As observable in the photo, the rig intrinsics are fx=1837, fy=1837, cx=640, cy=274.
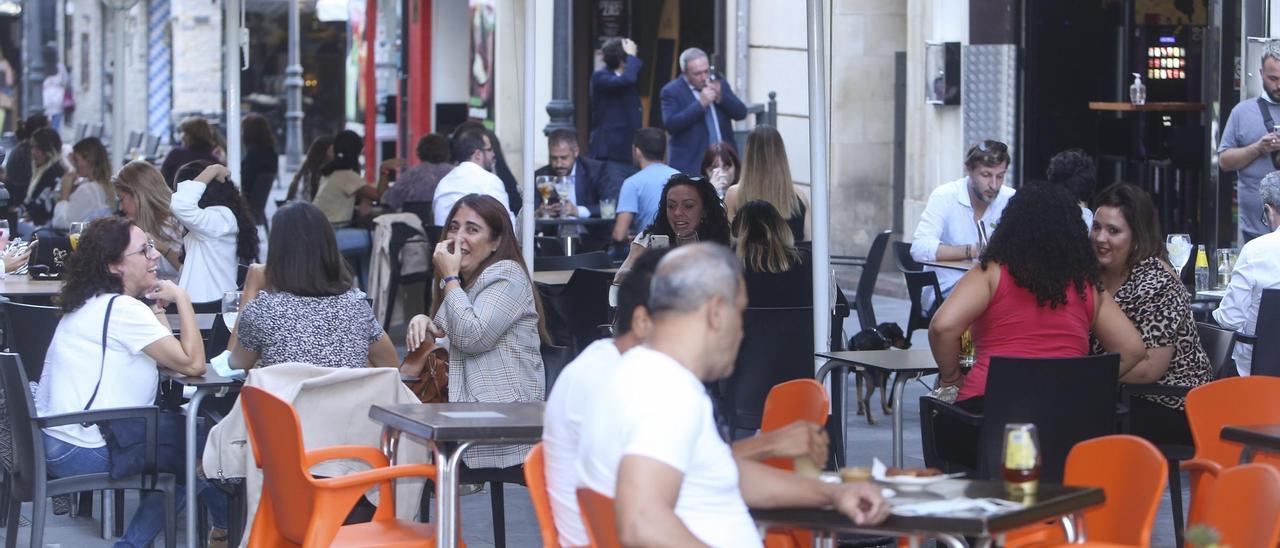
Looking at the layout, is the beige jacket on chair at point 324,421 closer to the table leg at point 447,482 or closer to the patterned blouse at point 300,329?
the patterned blouse at point 300,329

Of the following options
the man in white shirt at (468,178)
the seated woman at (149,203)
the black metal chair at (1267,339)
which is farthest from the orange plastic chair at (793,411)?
the man in white shirt at (468,178)

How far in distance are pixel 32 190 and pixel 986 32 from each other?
7.14m

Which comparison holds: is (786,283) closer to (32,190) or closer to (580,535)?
(580,535)

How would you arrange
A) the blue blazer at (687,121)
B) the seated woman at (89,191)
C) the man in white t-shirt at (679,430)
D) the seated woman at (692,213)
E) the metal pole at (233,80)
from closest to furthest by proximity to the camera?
the man in white t-shirt at (679,430) → the seated woman at (692,213) → the metal pole at (233,80) → the seated woman at (89,191) → the blue blazer at (687,121)

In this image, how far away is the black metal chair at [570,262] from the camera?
895 cm

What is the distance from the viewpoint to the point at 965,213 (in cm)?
885

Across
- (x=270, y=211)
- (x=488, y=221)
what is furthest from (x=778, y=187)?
(x=270, y=211)

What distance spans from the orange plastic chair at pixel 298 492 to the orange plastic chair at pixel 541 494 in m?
0.96

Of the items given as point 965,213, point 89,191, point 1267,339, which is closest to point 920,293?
point 965,213

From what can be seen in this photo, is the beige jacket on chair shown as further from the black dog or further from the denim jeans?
the black dog

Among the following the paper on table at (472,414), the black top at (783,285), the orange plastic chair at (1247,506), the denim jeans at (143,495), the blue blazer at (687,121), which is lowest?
the denim jeans at (143,495)

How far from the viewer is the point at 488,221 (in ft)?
19.4

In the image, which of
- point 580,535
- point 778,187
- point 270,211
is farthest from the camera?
point 270,211

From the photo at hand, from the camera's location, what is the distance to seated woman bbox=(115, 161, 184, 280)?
856cm
